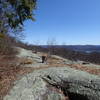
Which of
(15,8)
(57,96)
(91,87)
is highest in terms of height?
(15,8)

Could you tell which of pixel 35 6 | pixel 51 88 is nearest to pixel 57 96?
pixel 51 88

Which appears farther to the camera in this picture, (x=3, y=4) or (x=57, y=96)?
(x=3, y=4)

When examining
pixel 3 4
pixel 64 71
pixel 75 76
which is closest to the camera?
pixel 75 76

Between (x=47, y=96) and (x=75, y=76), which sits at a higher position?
(x=75, y=76)

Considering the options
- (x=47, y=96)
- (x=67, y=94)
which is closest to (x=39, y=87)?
(x=47, y=96)

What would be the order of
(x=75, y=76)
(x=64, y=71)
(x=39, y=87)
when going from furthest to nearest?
(x=64, y=71), (x=75, y=76), (x=39, y=87)

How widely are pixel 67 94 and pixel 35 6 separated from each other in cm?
542

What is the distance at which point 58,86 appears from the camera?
593 cm

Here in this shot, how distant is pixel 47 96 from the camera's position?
18.1 feet

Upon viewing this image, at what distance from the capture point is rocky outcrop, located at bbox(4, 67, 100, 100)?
A: 5.36 m

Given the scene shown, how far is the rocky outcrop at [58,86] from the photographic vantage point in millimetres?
5363

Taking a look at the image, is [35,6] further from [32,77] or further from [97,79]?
[97,79]

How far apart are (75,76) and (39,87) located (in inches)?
54.9

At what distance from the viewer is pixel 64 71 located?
6.56 m
